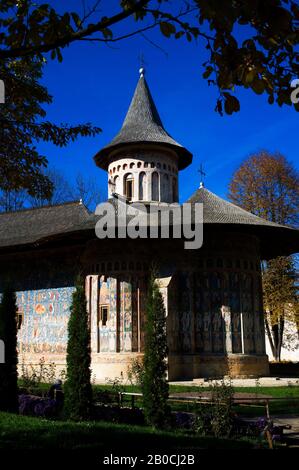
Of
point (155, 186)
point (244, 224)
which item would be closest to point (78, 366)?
point (244, 224)

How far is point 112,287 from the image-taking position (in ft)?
49.2

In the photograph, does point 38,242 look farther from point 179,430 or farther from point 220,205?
point 179,430

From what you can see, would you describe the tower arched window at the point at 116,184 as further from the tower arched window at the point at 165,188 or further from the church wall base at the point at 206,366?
the church wall base at the point at 206,366

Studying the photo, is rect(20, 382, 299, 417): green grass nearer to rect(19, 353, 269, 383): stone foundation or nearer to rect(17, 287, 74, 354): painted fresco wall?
rect(19, 353, 269, 383): stone foundation

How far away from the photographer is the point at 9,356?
911cm

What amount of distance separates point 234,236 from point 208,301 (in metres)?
2.12

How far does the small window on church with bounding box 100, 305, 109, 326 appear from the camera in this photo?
15.1 m

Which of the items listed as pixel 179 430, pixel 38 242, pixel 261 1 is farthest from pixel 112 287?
pixel 261 1

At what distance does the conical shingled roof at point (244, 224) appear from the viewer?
14.4 metres

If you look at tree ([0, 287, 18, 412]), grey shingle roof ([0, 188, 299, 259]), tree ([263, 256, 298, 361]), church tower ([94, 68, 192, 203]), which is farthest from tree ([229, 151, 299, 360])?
tree ([0, 287, 18, 412])

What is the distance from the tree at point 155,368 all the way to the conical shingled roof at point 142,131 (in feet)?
36.9

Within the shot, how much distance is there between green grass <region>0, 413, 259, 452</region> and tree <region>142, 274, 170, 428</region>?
265mm

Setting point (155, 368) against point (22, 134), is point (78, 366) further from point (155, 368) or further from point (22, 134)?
point (22, 134)

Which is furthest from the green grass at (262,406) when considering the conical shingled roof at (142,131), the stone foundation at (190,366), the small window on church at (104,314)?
the conical shingled roof at (142,131)
